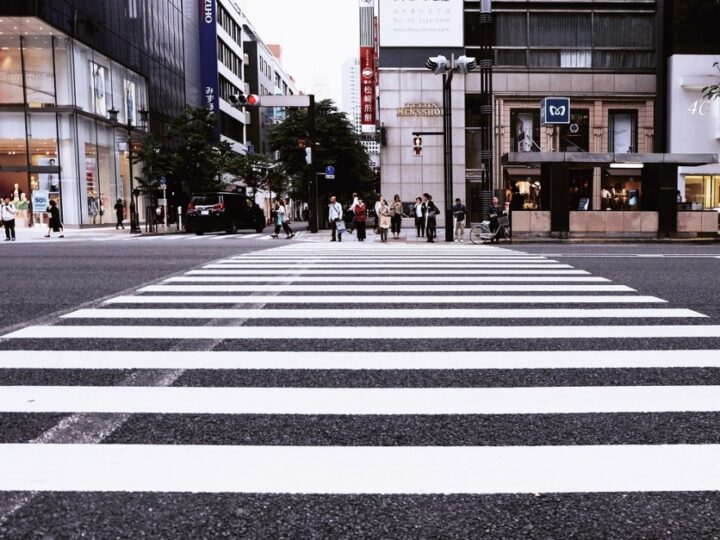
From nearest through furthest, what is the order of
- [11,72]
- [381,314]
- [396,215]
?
1. [381,314]
2. [396,215]
3. [11,72]

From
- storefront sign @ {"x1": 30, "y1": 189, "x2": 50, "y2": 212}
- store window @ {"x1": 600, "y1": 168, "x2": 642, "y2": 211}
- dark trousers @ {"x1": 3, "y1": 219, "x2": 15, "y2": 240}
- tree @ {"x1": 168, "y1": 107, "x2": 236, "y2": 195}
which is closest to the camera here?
dark trousers @ {"x1": 3, "y1": 219, "x2": 15, "y2": 240}

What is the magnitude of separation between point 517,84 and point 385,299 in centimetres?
3054

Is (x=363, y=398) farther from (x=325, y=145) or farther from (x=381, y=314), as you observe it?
(x=325, y=145)

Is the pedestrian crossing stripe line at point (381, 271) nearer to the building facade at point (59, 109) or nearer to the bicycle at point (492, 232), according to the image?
the bicycle at point (492, 232)

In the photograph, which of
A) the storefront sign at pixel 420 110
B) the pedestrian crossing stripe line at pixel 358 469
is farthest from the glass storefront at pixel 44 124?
the pedestrian crossing stripe line at pixel 358 469

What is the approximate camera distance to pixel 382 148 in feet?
119

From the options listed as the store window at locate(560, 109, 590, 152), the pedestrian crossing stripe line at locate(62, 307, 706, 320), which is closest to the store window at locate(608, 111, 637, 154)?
the store window at locate(560, 109, 590, 152)

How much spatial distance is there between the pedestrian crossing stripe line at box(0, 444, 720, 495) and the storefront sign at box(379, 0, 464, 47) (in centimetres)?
3531

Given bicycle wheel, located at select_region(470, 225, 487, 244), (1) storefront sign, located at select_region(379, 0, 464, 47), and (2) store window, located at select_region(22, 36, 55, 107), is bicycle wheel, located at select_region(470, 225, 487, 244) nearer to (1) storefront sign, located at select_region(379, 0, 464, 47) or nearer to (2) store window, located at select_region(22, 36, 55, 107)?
(1) storefront sign, located at select_region(379, 0, 464, 47)

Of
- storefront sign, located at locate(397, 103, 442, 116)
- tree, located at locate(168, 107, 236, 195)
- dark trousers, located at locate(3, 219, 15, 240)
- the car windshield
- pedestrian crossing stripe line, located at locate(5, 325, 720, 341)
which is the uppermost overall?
storefront sign, located at locate(397, 103, 442, 116)

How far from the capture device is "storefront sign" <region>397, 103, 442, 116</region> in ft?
120

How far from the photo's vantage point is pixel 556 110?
106 feet

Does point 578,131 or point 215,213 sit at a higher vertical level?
point 578,131

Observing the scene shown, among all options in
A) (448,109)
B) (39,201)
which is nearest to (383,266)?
(448,109)
